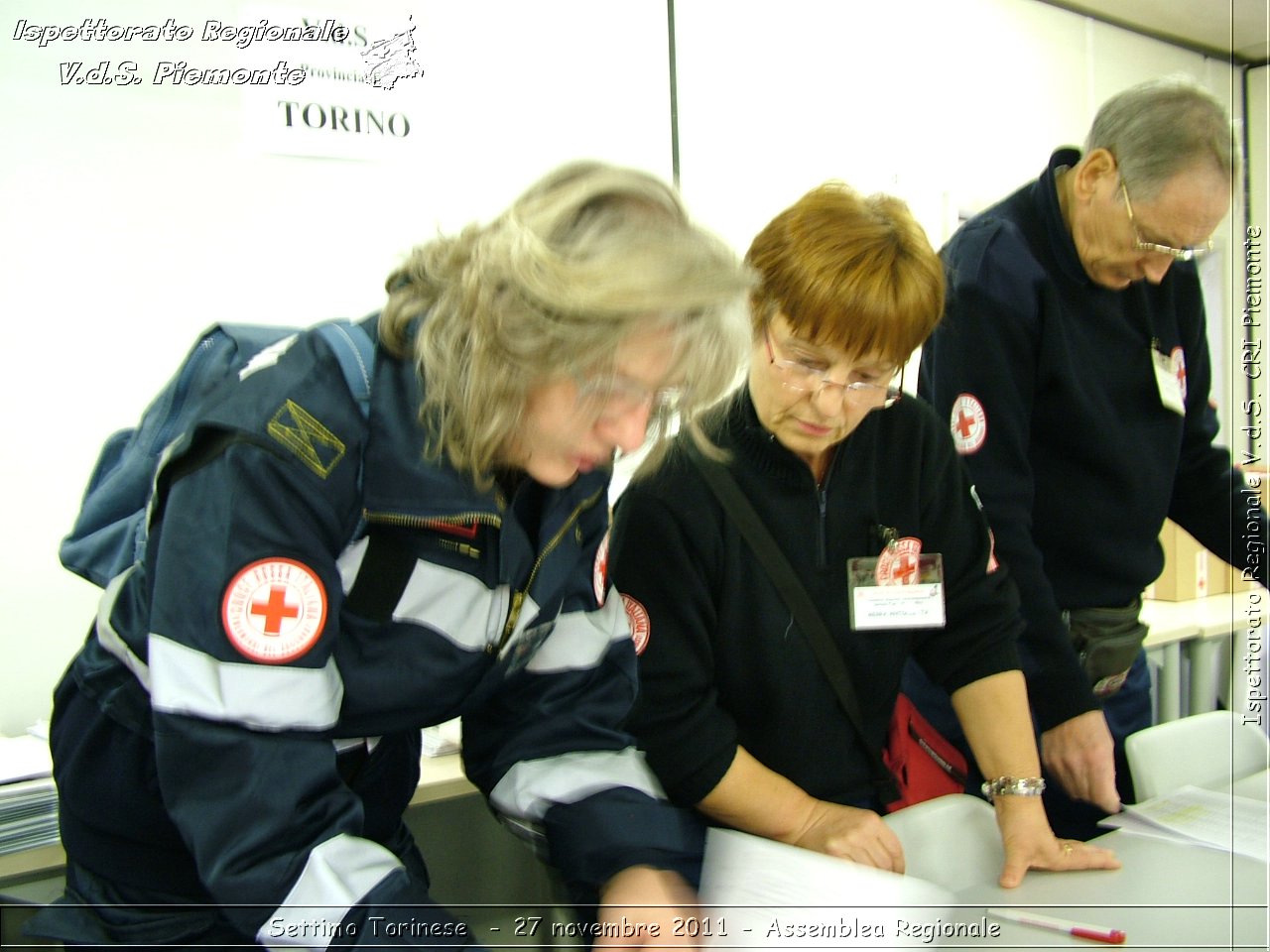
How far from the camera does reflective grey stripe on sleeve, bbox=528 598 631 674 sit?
1076 mm

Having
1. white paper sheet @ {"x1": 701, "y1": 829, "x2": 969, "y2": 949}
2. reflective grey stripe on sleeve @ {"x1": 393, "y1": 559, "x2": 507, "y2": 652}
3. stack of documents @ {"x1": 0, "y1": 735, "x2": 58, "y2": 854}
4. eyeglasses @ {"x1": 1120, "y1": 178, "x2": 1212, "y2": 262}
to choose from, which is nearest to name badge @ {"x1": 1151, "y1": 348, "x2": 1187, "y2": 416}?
eyeglasses @ {"x1": 1120, "y1": 178, "x2": 1212, "y2": 262}

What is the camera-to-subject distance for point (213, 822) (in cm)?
79

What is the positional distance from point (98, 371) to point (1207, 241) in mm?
1868

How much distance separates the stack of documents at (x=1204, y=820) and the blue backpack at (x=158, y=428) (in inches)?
49.4

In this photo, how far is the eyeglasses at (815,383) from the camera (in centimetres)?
134

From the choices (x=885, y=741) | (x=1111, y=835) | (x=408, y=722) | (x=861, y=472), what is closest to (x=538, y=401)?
(x=408, y=722)

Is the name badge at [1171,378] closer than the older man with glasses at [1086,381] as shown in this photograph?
No

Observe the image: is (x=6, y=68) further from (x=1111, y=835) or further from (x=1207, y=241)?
(x=1111, y=835)

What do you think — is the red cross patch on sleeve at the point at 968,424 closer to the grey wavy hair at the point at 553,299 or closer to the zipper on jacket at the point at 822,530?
the zipper on jacket at the point at 822,530

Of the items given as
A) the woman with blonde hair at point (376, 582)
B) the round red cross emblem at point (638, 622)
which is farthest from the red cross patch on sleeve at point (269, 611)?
the round red cross emblem at point (638, 622)

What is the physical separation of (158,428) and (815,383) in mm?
779

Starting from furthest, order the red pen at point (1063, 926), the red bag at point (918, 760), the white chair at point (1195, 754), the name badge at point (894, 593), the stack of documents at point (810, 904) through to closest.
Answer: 1. the white chair at point (1195, 754)
2. the red bag at point (918, 760)
3. the name badge at point (894, 593)
4. the red pen at point (1063, 926)
5. the stack of documents at point (810, 904)

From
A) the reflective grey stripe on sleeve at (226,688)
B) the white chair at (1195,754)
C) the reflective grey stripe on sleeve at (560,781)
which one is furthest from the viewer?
the white chair at (1195,754)

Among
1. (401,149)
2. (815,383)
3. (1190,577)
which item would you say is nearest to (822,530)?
(815,383)
